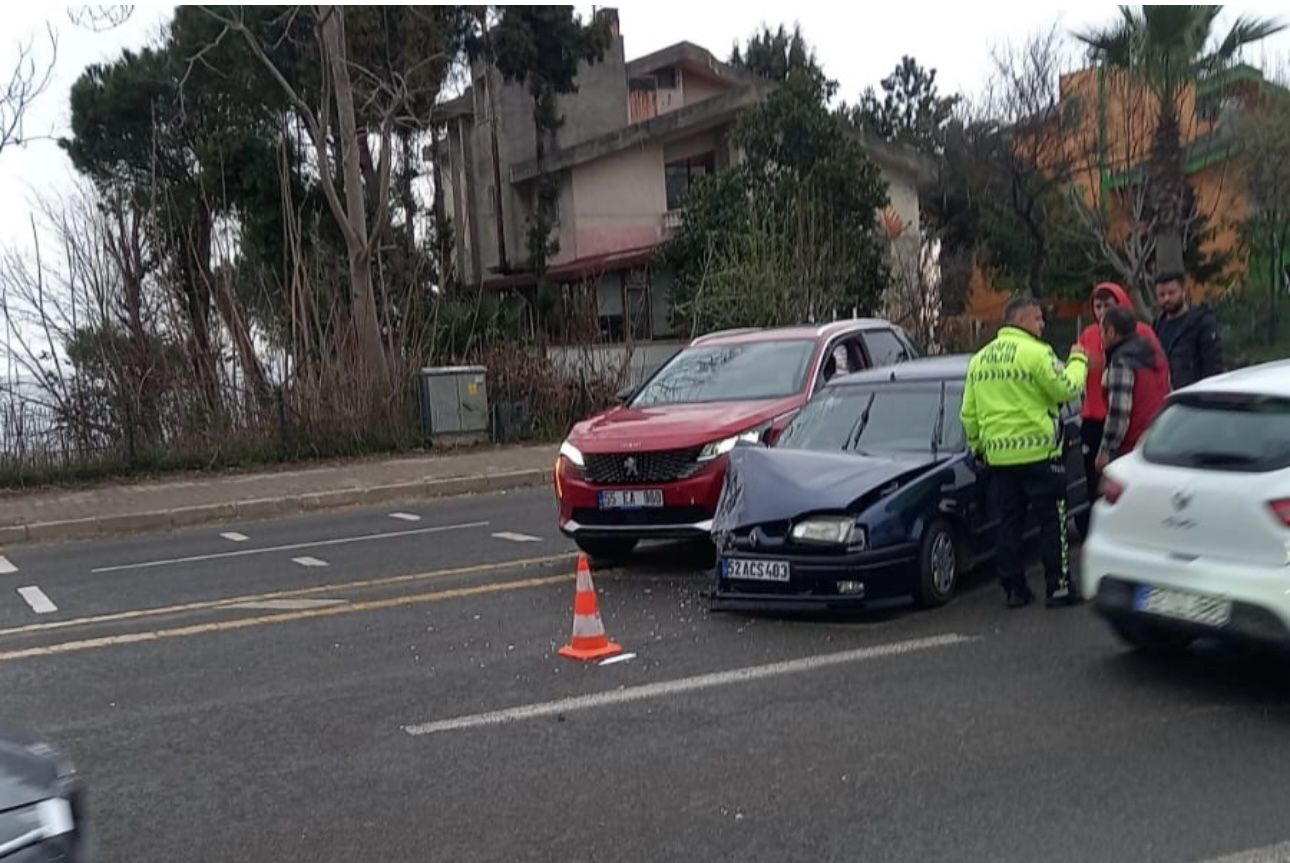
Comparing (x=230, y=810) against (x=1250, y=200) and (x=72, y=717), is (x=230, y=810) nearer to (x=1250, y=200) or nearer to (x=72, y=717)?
(x=72, y=717)

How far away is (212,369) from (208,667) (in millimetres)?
12401

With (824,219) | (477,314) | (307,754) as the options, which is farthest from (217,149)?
(307,754)

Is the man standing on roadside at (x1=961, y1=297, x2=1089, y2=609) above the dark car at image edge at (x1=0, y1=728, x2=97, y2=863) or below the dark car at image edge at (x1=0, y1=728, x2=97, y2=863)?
above

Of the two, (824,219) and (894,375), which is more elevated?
(824,219)

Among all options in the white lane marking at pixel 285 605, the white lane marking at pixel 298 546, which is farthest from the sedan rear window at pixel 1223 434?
the white lane marking at pixel 298 546

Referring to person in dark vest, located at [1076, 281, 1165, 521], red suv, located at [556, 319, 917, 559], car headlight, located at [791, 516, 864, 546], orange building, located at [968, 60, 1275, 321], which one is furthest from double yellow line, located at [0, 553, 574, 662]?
orange building, located at [968, 60, 1275, 321]

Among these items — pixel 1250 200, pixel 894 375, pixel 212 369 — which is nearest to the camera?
pixel 894 375

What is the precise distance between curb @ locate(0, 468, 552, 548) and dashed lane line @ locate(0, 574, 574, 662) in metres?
6.74

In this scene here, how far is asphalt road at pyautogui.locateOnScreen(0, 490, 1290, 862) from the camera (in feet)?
15.9

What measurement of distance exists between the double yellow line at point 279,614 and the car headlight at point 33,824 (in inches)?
199

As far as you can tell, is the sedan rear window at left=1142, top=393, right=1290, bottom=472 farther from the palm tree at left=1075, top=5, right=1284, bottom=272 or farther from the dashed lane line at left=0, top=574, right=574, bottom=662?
the palm tree at left=1075, top=5, right=1284, bottom=272

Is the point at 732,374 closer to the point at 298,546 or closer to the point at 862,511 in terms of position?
the point at 862,511

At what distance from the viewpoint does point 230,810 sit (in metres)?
5.32

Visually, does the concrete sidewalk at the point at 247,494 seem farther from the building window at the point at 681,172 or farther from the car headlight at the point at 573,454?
the building window at the point at 681,172
